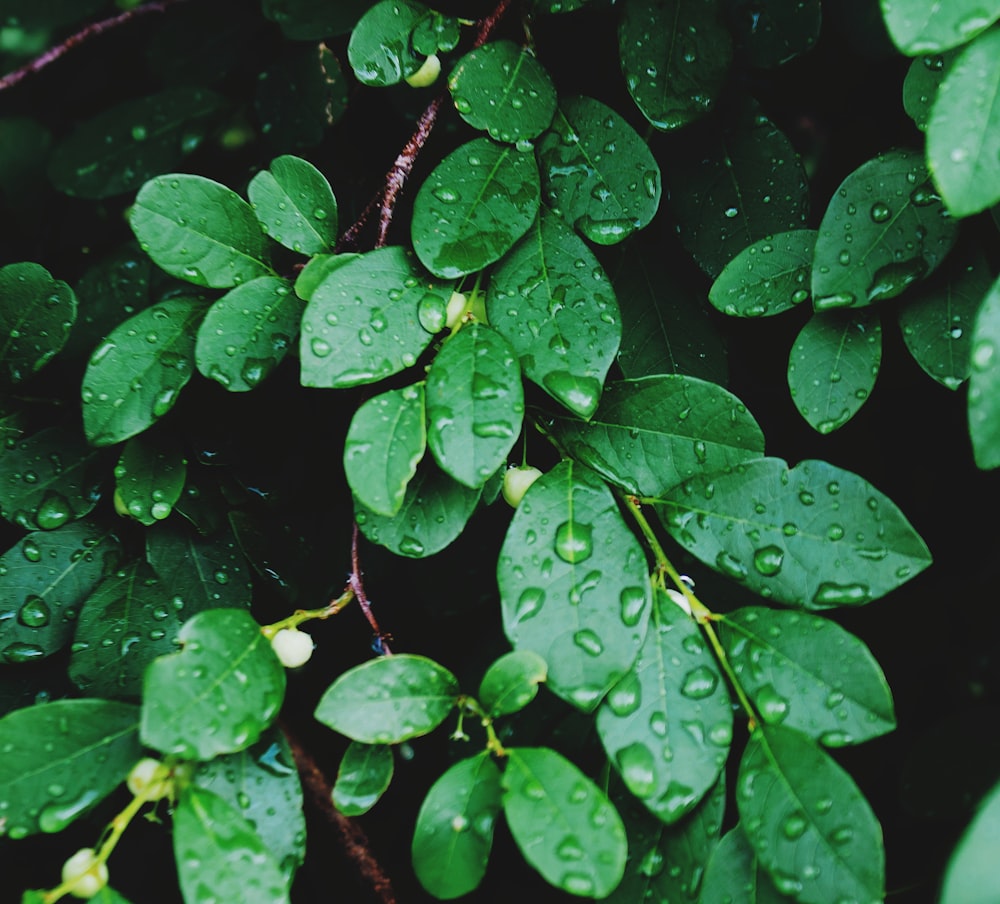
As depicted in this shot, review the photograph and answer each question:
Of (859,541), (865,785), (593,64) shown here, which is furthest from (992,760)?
(593,64)

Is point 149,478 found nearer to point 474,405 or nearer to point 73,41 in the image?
point 474,405

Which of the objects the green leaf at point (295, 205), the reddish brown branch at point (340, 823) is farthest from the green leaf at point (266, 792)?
the green leaf at point (295, 205)

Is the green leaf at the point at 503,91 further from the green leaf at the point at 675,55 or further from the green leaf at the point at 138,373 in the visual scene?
the green leaf at the point at 138,373

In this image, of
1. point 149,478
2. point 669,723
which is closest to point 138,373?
point 149,478

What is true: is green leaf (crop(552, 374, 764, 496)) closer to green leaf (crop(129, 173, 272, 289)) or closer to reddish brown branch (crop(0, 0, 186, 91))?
green leaf (crop(129, 173, 272, 289))

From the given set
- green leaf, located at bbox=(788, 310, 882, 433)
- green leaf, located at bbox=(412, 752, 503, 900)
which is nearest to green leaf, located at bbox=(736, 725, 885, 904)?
green leaf, located at bbox=(412, 752, 503, 900)

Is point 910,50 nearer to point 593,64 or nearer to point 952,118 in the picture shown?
point 952,118
